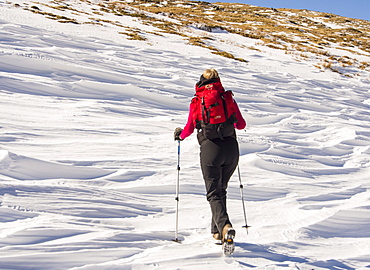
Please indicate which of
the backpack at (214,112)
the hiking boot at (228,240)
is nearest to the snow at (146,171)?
the hiking boot at (228,240)

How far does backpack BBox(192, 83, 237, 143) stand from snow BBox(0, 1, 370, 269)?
1.07m

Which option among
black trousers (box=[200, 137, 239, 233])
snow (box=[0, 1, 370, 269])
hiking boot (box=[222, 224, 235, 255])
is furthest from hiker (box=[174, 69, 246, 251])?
snow (box=[0, 1, 370, 269])

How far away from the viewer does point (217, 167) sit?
3482 millimetres

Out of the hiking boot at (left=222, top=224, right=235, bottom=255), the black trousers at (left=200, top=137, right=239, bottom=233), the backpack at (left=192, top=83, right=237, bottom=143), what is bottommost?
the hiking boot at (left=222, top=224, right=235, bottom=255)

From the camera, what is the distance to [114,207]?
156 inches

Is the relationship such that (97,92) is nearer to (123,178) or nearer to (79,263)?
(123,178)

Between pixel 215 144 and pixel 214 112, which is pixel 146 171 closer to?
pixel 215 144

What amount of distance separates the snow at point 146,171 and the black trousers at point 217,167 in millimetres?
343

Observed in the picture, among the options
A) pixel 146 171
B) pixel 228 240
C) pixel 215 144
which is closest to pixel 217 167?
pixel 215 144

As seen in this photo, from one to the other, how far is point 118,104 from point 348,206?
16.3 feet

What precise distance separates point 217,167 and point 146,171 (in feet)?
5.81

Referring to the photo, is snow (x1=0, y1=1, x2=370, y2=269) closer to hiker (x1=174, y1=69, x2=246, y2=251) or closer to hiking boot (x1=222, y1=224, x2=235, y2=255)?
hiking boot (x1=222, y1=224, x2=235, y2=255)

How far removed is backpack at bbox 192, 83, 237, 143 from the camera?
11.1 ft

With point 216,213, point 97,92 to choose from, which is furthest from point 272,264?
point 97,92
